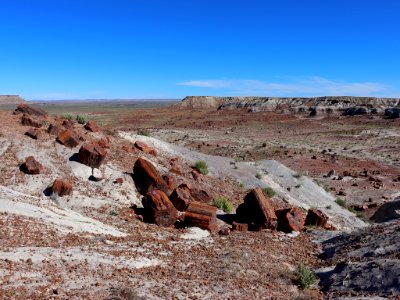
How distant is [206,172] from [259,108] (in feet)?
285

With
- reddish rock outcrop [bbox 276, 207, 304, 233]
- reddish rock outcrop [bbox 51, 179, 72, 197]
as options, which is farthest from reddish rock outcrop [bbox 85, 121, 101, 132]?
reddish rock outcrop [bbox 276, 207, 304, 233]

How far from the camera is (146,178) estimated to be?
1856cm

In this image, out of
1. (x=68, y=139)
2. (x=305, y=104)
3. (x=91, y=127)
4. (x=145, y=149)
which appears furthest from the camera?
(x=305, y=104)

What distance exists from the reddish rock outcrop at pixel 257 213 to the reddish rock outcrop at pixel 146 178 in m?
3.39

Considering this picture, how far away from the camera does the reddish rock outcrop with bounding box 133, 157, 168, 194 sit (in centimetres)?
1834

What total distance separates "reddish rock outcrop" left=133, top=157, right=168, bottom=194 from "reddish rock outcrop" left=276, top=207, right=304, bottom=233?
15.9 ft

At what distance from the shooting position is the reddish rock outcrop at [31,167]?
1711cm

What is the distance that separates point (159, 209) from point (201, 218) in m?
1.57

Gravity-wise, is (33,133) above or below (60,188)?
above

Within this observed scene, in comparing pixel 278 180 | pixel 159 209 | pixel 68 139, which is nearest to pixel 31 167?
pixel 68 139

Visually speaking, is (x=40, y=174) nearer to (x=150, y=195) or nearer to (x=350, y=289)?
(x=150, y=195)

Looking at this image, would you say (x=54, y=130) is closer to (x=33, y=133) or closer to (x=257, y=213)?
(x=33, y=133)

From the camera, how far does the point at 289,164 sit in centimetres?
3991

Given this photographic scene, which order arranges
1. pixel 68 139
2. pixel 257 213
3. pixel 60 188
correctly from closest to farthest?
1. pixel 60 188
2. pixel 257 213
3. pixel 68 139
